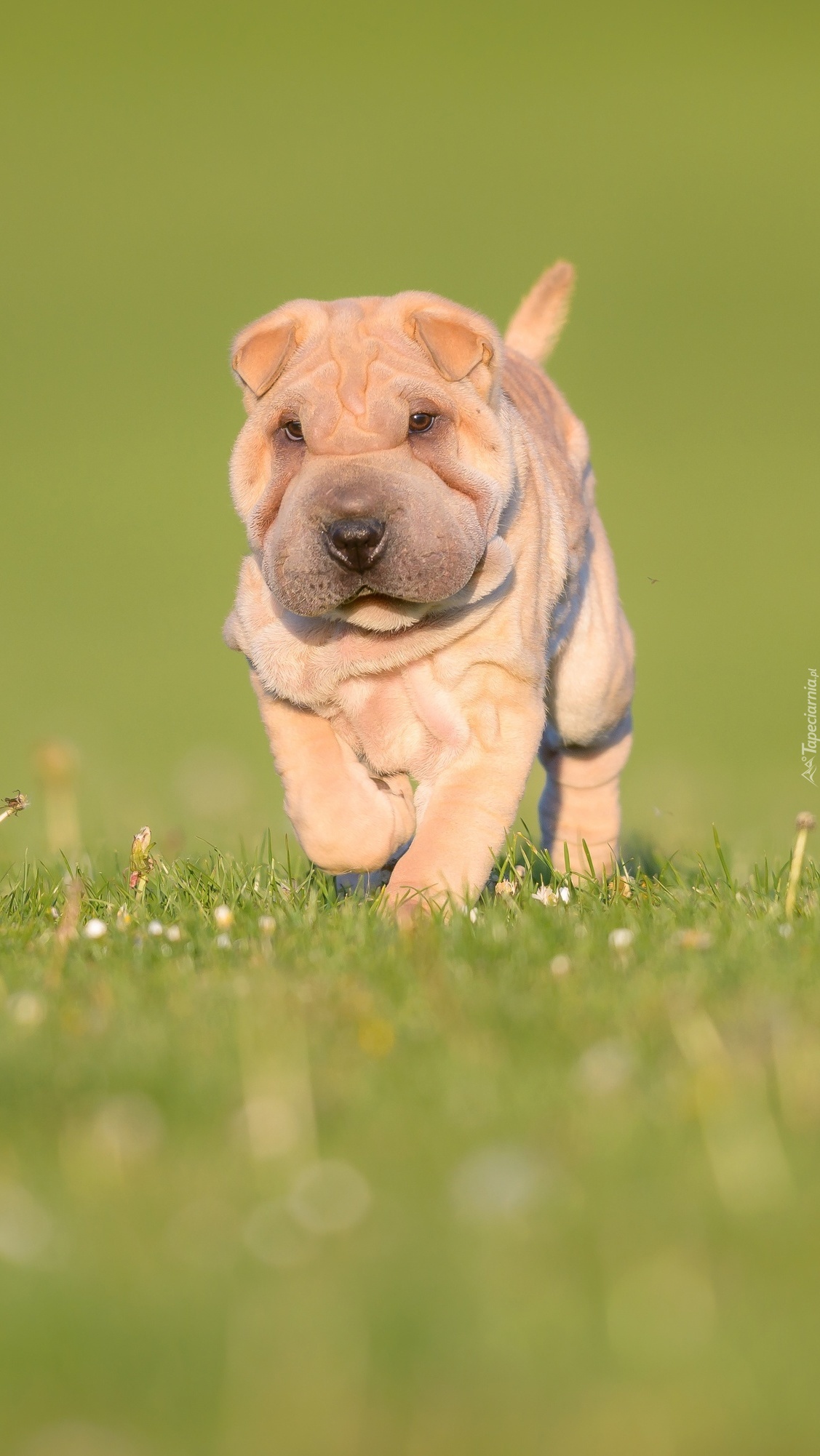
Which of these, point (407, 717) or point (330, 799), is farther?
point (407, 717)

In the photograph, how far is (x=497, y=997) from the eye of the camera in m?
3.28

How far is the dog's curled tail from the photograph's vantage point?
6.45 m

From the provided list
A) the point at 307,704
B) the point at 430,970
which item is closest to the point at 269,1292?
the point at 430,970

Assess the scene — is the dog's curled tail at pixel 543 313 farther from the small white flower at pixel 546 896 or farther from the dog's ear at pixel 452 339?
the small white flower at pixel 546 896

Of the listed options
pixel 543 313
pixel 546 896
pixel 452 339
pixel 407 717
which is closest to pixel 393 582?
pixel 407 717

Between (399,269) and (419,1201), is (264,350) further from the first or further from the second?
(399,269)

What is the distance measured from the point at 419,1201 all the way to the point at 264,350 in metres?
2.78

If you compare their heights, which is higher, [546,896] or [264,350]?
Result: [264,350]

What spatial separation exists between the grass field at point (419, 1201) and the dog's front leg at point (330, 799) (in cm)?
84

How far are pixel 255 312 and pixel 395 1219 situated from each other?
2583 cm

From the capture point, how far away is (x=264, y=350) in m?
4.60

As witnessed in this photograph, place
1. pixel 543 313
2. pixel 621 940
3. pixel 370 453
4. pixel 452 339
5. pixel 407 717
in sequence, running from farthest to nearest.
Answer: pixel 543 313 → pixel 407 717 → pixel 452 339 → pixel 370 453 → pixel 621 940

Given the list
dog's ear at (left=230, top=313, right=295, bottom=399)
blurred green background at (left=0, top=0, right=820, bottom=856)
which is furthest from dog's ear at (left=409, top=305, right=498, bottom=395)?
blurred green background at (left=0, top=0, right=820, bottom=856)

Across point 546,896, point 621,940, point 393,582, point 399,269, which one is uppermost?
point 393,582
